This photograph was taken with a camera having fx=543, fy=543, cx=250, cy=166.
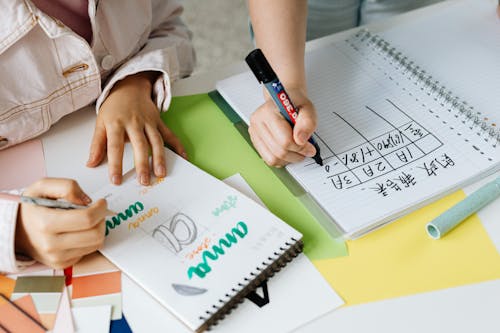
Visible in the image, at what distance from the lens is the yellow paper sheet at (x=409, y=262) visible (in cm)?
54

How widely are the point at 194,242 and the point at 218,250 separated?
0.09 ft

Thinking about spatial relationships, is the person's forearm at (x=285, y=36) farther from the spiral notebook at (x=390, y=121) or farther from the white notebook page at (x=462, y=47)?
the white notebook page at (x=462, y=47)

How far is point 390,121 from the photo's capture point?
697 millimetres

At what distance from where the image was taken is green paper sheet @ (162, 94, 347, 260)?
58 centimetres

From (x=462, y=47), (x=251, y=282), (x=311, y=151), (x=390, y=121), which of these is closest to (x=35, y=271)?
(x=251, y=282)

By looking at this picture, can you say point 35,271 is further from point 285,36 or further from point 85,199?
point 285,36

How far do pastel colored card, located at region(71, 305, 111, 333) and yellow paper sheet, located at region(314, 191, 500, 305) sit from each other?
0.22m

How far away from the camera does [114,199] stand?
24.2 inches

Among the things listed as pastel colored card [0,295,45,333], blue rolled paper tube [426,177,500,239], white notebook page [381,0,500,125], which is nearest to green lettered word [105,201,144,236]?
pastel colored card [0,295,45,333]

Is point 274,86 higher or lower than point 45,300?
higher

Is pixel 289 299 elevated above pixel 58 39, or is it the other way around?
pixel 58 39

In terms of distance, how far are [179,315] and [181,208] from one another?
5.1 inches

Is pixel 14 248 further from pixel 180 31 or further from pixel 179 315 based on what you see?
pixel 180 31

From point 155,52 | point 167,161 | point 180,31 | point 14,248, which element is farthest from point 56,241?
point 180,31
